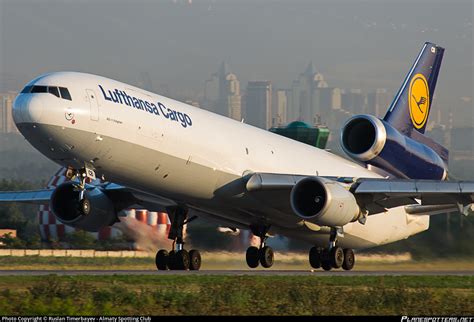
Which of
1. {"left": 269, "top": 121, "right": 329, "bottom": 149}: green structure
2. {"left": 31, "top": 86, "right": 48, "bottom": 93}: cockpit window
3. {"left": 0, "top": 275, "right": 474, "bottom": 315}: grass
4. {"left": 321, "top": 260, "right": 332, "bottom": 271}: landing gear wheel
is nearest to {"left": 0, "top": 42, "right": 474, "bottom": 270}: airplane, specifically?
{"left": 31, "top": 86, "right": 48, "bottom": 93}: cockpit window

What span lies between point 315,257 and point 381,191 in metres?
4.61

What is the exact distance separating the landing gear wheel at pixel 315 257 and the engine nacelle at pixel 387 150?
12.9 ft

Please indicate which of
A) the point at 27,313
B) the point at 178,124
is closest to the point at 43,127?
the point at 178,124

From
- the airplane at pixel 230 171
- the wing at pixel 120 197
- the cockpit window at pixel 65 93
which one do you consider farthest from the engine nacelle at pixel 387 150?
the cockpit window at pixel 65 93

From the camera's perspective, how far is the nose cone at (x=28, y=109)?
1134 inches

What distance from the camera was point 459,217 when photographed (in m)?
43.1

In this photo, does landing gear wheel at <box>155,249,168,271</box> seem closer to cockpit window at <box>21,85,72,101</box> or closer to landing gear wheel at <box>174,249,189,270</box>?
landing gear wheel at <box>174,249,189,270</box>

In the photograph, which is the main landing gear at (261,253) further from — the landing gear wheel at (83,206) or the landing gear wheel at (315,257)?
the landing gear wheel at (83,206)

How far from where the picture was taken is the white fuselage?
96.4 feet

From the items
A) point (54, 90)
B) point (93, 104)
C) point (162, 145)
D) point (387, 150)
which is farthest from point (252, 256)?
point (54, 90)

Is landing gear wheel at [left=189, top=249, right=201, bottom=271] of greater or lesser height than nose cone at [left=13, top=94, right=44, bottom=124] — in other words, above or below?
below

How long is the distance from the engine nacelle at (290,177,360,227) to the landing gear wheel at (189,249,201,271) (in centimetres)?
452

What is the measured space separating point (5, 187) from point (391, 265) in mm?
30501

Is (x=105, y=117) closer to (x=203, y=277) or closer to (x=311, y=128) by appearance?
(x=203, y=277)
